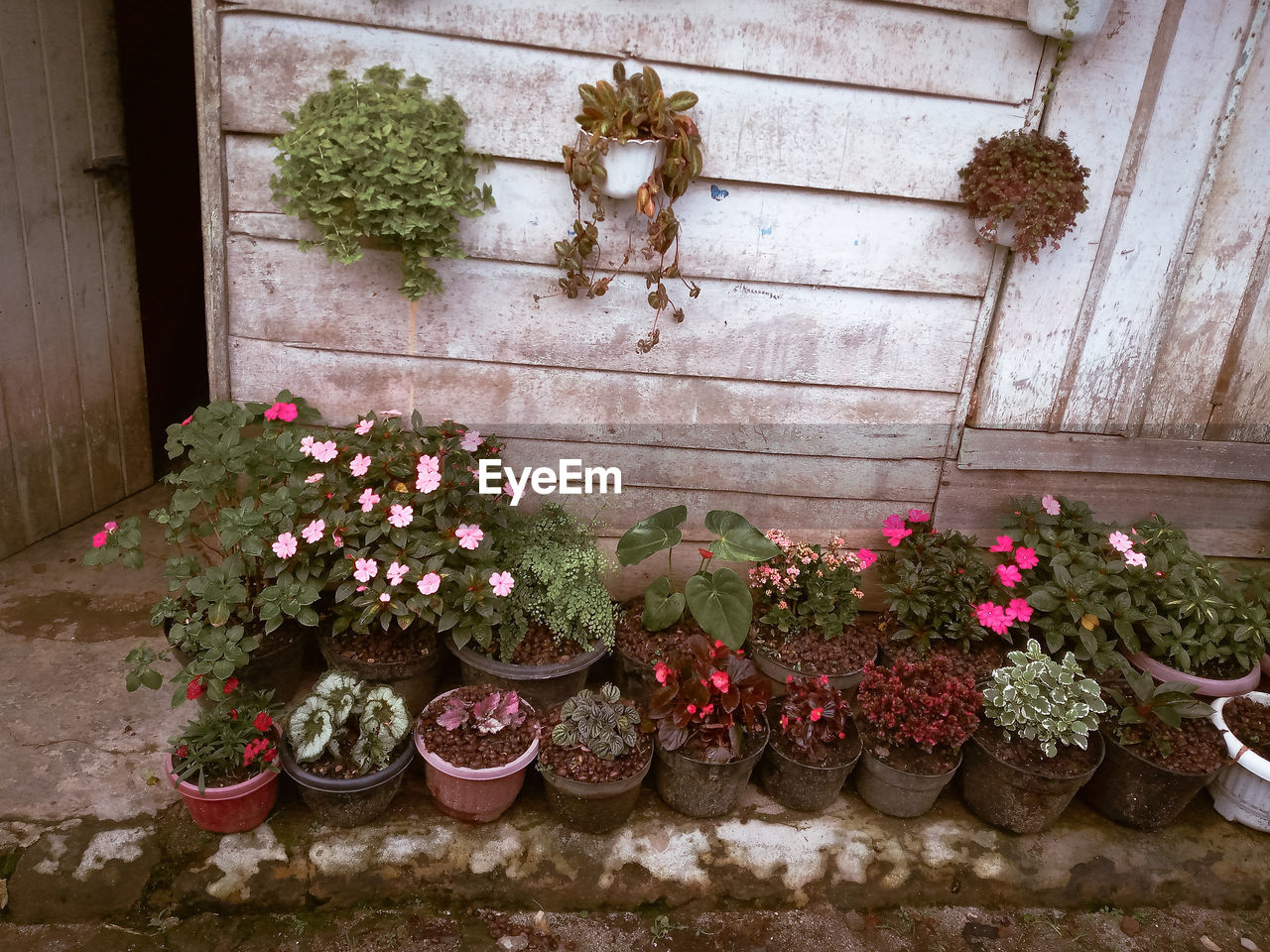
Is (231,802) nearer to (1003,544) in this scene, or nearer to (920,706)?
(920,706)

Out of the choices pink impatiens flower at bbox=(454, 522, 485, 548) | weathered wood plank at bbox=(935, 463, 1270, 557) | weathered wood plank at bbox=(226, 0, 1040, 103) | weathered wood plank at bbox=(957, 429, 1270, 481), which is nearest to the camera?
weathered wood plank at bbox=(226, 0, 1040, 103)

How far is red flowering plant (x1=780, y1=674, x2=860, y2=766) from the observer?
2.39 m

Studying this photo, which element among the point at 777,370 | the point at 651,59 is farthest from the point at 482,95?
the point at 777,370

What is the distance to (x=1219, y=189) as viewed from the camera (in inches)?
101

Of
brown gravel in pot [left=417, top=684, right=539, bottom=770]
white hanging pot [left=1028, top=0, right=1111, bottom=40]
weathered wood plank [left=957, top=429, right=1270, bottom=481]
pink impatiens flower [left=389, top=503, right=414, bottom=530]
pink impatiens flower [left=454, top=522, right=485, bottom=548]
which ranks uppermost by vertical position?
white hanging pot [left=1028, top=0, right=1111, bottom=40]

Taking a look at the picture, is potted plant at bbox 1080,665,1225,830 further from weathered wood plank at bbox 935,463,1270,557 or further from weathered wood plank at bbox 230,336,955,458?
weathered wood plank at bbox 230,336,955,458

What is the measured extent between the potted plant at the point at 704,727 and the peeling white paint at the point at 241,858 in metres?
1.05

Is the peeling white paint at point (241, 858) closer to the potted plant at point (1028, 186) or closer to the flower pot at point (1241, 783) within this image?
the potted plant at point (1028, 186)

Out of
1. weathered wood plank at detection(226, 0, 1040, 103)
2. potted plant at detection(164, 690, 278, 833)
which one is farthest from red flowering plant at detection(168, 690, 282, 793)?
weathered wood plank at detection(226, 0, 1040, 103)

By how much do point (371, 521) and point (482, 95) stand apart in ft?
3.91

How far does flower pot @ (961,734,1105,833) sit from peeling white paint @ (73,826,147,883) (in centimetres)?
228

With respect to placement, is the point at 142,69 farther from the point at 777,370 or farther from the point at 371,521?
the point at 777,370

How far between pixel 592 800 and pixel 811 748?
2.11ft

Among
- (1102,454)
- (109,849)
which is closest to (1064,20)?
(1102,454)
